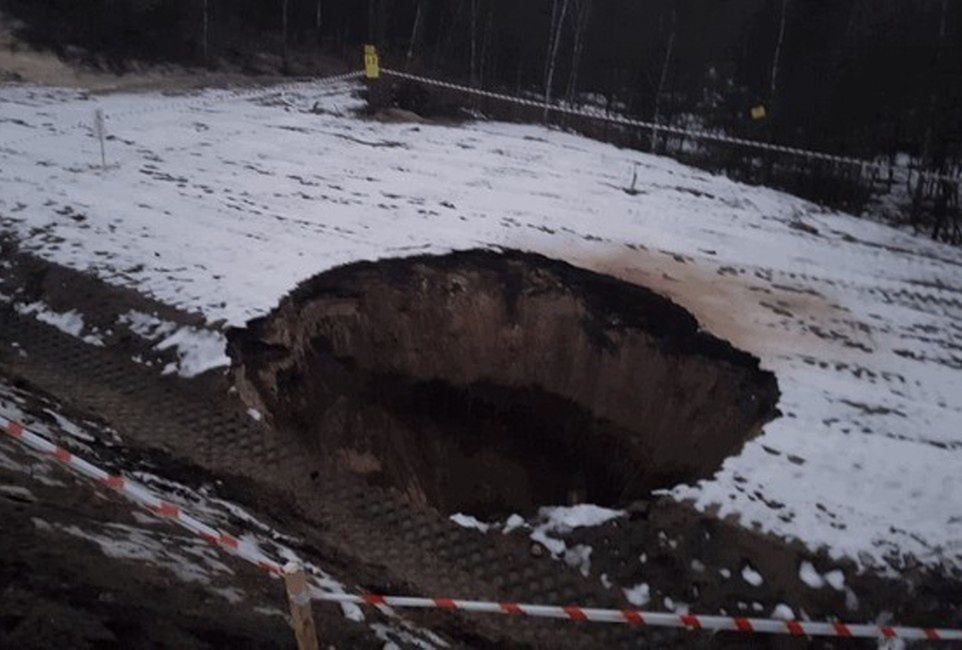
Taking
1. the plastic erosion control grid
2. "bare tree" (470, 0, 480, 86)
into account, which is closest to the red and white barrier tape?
the plastic erosion control grid

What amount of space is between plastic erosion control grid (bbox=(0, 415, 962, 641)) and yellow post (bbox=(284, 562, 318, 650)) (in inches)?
6.3

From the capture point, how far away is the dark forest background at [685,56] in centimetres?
1739

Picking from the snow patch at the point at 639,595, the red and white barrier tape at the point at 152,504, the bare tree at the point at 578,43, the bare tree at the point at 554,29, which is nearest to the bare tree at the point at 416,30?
the bare tree at the point at 554,29

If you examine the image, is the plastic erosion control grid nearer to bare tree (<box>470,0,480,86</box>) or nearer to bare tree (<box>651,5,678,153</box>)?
bare tree (<box>651,5,678,153</box>)

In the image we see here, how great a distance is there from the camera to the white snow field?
219 inches

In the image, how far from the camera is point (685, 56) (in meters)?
24.4

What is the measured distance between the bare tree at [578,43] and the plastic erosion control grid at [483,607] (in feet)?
→ 77.0

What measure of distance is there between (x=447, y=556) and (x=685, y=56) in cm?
2388

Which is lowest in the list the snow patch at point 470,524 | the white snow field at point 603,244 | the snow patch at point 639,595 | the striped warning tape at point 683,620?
the snow patch at point 639,595

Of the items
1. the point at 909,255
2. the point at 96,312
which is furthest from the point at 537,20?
the point at 96,312

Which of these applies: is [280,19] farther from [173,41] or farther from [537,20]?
[537,20]

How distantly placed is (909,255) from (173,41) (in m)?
19.7

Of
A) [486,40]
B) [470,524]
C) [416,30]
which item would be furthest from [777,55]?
[470,524]

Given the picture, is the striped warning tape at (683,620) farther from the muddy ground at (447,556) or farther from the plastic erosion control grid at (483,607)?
the muddy ground at (447,556)
